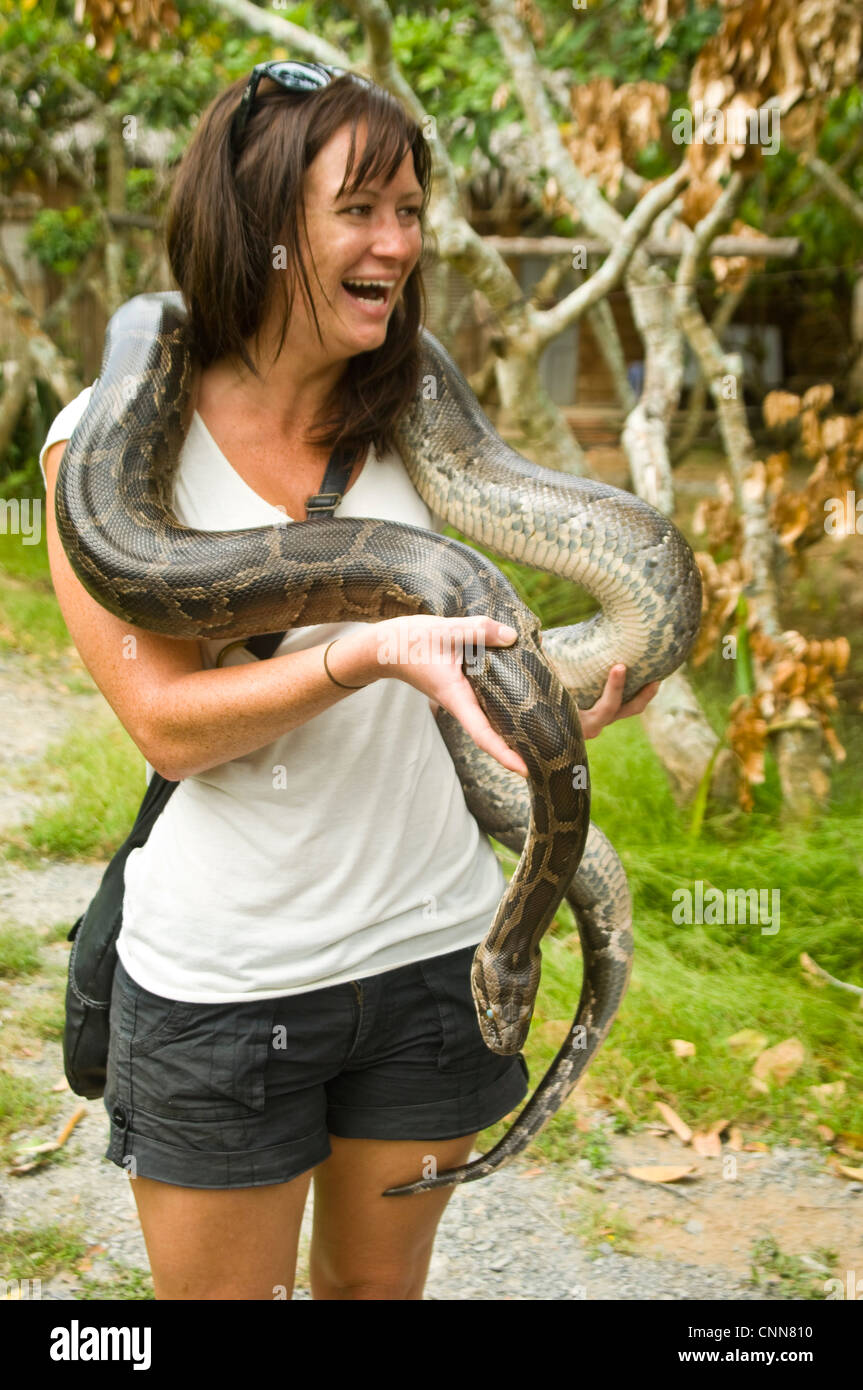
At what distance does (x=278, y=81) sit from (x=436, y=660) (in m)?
1.04

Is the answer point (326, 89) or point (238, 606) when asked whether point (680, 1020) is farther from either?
point (326, 89)

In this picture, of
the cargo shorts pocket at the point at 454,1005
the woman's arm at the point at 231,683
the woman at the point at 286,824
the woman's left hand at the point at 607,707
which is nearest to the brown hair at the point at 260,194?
the woman at the point at 286,824

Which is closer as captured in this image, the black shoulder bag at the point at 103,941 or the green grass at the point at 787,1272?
the black shoulder bag at the point at 103,941

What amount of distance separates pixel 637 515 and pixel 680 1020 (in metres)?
2.66

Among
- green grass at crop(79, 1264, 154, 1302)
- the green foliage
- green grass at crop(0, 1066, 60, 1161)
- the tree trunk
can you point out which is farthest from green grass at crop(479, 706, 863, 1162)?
the green foliage

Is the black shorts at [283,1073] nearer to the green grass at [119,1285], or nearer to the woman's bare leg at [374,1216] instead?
the woman's bare leg at [374,1216]

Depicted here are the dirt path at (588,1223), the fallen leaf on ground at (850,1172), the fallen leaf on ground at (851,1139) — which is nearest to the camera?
the dirt path at (588,1223)

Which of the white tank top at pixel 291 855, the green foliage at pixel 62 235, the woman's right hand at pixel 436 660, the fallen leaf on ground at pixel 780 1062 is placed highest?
the green foliage at pixel 62 235

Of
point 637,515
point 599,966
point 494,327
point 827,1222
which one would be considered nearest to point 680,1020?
point 827,1222

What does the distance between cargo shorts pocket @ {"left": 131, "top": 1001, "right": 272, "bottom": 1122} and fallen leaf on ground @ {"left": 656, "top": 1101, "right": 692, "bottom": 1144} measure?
9.35 ft

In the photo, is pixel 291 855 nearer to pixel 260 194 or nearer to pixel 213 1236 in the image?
pixel 213 1236

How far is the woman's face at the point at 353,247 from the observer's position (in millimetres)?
2098

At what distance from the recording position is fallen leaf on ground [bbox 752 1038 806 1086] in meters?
4.59

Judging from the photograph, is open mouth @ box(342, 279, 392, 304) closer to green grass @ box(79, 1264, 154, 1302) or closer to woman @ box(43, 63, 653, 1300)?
woman @ box(43, 63, 653, 1300)
